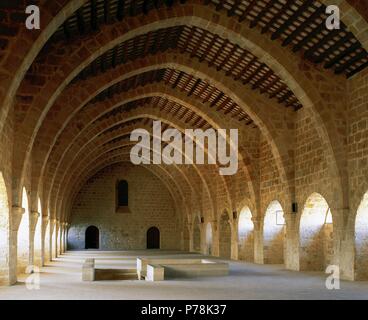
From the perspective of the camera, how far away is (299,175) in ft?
47.4

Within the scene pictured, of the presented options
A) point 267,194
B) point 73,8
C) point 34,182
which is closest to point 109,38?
point 73,8

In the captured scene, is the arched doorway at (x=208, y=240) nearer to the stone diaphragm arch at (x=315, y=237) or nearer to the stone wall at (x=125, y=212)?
the stone wall at (x=125, y=212)

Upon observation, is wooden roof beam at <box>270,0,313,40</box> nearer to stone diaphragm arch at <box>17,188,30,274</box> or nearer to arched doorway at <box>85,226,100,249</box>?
stone diaphragm arch at <box>17,188,30,274</box>

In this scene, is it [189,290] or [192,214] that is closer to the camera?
[189,290]

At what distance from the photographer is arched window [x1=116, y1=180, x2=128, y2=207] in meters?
31.4

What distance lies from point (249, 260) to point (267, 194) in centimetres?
317

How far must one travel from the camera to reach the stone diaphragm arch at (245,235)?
19.2 m

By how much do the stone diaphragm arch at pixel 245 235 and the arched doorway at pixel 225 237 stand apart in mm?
1918

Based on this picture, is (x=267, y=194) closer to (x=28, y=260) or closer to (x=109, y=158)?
(x=28, y=260)

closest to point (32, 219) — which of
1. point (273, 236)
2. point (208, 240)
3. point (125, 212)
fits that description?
point (273, 236)

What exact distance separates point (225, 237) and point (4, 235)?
1287 cm

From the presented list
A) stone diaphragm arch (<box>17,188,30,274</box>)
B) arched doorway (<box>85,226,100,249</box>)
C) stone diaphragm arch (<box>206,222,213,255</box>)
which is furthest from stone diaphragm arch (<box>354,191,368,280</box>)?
arched doorway (<box>85,226,100,249</box>)

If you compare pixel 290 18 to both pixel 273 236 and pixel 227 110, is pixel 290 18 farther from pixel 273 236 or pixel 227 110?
pixel 273 236

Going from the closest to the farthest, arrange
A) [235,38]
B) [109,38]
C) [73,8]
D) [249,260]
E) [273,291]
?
[73,8], [273,291], [109,38], [235,38], [249,260]
